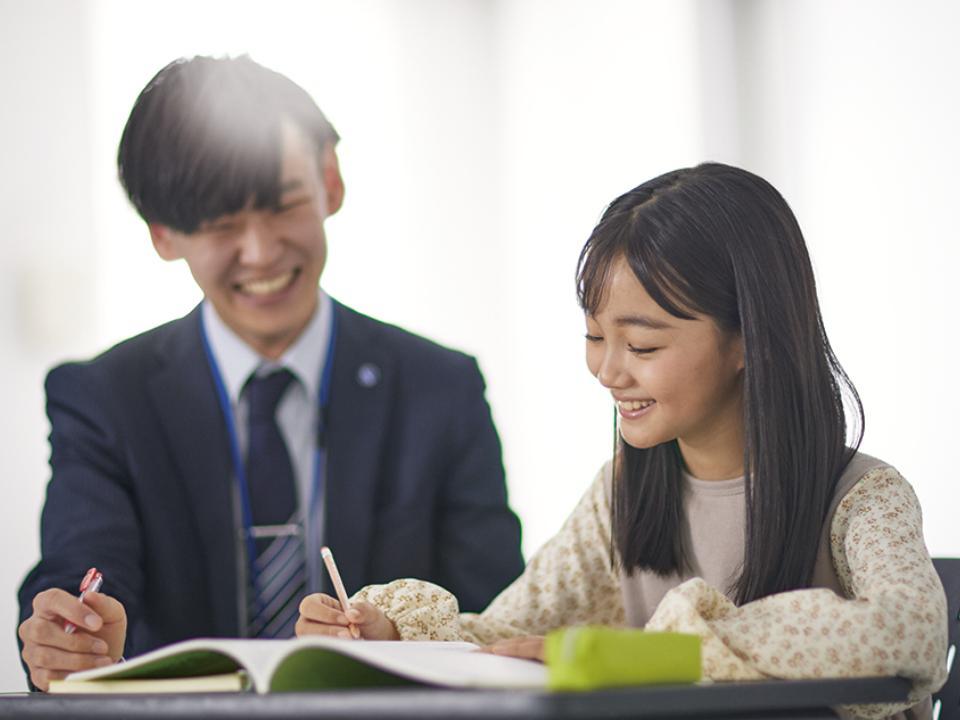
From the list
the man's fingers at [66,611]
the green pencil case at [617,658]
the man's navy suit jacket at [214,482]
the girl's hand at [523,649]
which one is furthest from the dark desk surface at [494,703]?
the man's navy suit jacket at [214,482]

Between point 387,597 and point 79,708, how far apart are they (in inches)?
21.2

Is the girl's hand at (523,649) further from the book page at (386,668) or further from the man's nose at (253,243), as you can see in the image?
the man's nose at (253,243)

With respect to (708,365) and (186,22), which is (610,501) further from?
(186,22)

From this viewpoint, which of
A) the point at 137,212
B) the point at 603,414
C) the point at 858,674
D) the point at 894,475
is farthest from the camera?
the point at 603,414

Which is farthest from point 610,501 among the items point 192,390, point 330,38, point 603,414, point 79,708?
point 330,38

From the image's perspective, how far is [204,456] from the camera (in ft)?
6.01

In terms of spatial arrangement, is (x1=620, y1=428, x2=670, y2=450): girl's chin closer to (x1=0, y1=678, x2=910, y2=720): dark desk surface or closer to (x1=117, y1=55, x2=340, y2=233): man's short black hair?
(x1=0, y1=678, x2=910, y2=720): dark desk surface

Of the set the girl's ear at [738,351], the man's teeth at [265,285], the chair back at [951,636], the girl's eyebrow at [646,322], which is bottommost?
the chair back at [951,636]

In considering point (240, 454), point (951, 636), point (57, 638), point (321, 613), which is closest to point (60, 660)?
point (57, 638)

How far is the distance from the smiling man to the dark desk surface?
90cm

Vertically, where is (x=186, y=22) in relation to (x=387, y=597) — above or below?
above

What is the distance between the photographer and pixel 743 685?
0.77 metres

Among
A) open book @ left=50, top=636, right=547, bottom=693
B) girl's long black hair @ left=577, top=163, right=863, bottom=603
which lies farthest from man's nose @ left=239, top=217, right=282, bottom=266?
open book @ left=50, top=636, right=547, bottom=693

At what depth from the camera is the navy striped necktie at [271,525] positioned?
1806mm
